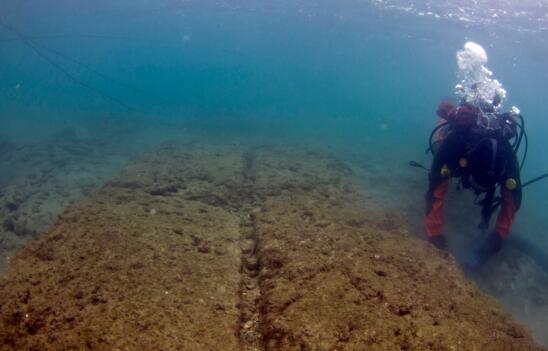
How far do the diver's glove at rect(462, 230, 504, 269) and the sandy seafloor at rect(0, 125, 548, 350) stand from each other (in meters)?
0.42

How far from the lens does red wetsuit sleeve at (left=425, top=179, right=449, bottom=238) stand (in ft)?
19.9

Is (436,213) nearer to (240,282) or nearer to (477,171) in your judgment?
(477,171)

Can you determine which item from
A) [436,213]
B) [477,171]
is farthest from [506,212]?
[436,213]

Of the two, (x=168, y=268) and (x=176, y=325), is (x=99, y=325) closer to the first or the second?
(x=176, y=325)

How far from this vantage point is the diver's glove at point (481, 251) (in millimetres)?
6461

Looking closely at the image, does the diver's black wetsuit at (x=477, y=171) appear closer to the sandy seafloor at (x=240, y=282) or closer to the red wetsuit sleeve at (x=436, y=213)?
the red wetsuit sleeve at (x=436, y=213)

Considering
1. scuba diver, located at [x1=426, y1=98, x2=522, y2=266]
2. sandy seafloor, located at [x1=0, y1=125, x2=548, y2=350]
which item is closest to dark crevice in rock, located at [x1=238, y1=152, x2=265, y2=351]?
sandy seafloor, located at [x1=0, y1=125, x2=548, y2=350]

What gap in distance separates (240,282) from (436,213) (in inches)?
161

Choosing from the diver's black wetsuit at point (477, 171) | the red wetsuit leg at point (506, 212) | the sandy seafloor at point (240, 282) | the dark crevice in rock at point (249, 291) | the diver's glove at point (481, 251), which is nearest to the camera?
the sandy seafloor at point (240, 282)

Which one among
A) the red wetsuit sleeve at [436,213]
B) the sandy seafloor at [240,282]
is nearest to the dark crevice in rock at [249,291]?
the sandy seafloor at [240,282]

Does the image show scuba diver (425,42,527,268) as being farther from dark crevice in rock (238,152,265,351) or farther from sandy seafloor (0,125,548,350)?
dark crevice in rock (238,152,265,351)

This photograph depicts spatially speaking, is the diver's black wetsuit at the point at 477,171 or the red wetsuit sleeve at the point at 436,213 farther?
the red wetsuit sleeve at the point at 436,213

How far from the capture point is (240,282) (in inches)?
136

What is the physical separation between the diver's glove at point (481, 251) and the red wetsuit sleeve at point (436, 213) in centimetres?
121
